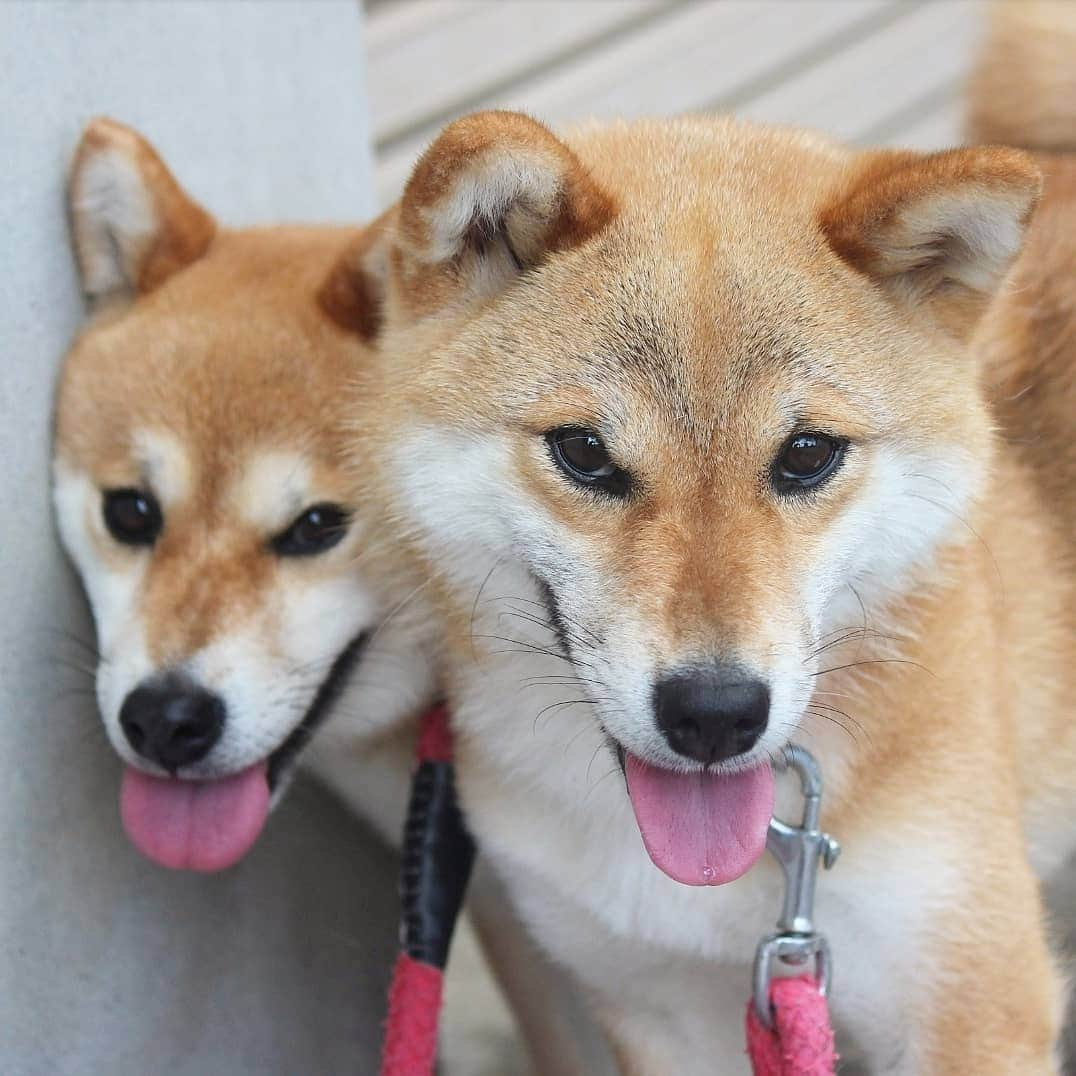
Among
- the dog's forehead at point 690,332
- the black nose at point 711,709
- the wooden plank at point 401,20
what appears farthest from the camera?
the wooden plank at point 401,20

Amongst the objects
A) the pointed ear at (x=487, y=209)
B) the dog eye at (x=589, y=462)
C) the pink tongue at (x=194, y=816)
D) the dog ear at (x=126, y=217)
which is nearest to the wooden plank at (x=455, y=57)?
the dog ear at (x=126, y=217)

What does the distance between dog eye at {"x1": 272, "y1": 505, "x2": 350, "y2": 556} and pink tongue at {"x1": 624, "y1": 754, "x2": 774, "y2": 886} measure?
25.8 inches

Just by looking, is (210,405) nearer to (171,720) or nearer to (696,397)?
(171,720)

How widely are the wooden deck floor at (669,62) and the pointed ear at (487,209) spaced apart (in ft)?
6.46

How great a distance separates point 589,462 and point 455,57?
2462mm

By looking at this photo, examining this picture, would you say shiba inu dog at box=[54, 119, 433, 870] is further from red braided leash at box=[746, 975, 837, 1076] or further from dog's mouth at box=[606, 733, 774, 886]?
red braided leash at box=[746, 975, 837, 1076]

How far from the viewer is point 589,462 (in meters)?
1.49

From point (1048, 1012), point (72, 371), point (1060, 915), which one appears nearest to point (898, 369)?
point (1048, 1012)

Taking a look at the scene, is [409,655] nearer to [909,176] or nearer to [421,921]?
[421,921]

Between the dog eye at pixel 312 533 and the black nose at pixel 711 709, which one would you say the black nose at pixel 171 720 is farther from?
the black nose at pixel 711 709

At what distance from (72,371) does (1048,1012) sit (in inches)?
62.8

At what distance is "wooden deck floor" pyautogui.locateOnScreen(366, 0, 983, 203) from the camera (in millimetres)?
3604

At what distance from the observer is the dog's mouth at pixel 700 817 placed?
4.88 ft

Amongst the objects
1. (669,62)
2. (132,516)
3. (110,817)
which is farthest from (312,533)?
(669,62)
